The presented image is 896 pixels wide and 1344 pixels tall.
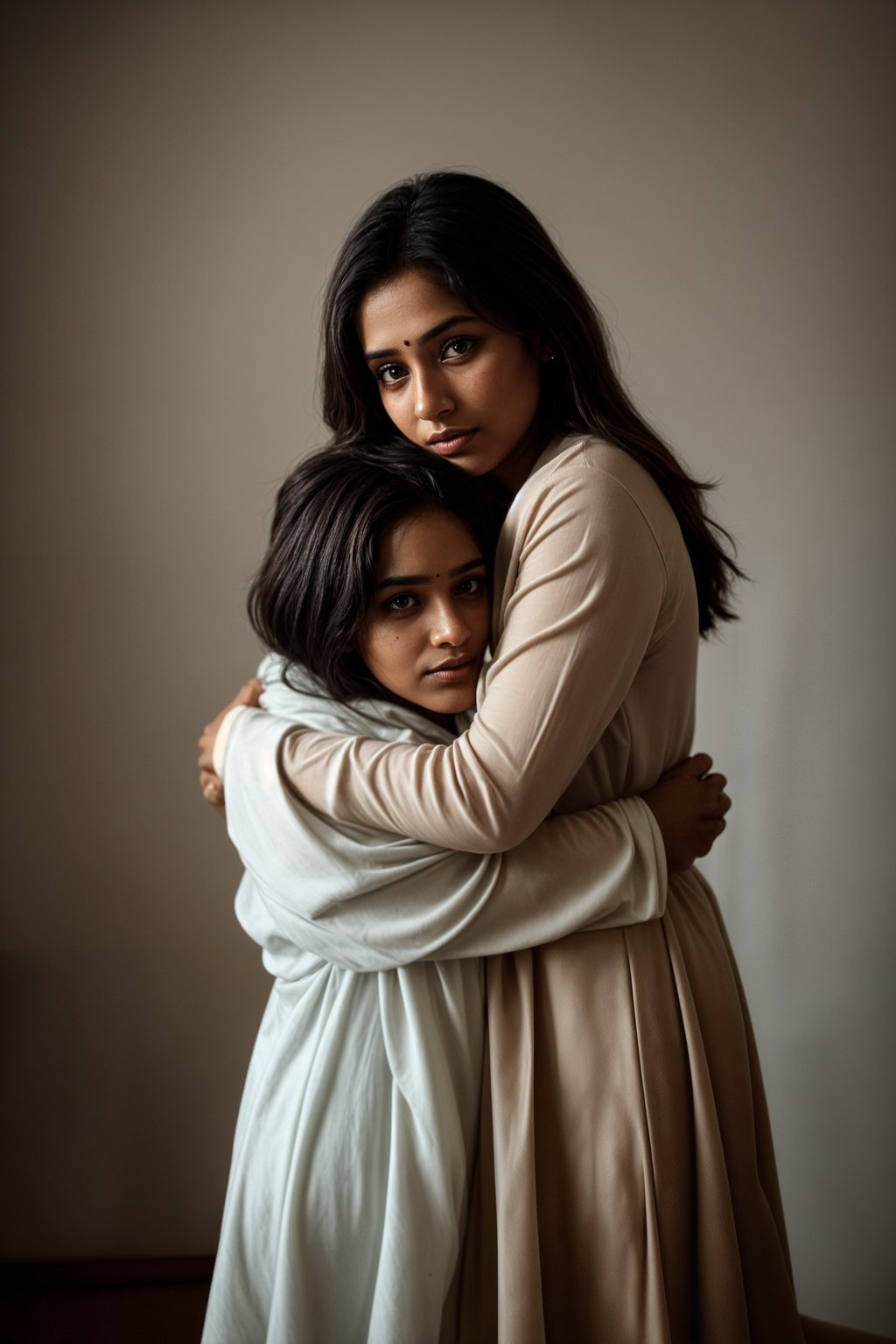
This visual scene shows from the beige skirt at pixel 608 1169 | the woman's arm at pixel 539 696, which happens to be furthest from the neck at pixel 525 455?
Answer: the beige skirt at pixel 608 1169

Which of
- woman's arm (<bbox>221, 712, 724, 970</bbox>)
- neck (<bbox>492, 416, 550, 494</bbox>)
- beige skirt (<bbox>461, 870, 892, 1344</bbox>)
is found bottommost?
beige skirt (<bbox>461, 870, 892, 1344</bbox>)

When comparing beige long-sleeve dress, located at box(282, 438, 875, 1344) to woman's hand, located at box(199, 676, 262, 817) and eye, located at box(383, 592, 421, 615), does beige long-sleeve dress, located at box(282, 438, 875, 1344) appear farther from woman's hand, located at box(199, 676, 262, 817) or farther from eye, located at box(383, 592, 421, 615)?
woman's hand, located at box(199, 676, 262, 817)

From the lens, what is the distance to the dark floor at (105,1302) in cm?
238

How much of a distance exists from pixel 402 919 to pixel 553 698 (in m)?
0.33

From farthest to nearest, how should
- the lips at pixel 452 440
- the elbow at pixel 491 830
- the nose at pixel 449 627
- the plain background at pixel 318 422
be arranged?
1. the plain background at pixel 318 422
2. the lips at pixel 452 440
3. the nose at pixel 449 627
4. the elbow at pixel 491 830

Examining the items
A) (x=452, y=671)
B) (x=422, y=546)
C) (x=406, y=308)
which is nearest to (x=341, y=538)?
(x=422, y=546)

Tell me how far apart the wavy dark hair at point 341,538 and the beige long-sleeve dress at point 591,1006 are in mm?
110

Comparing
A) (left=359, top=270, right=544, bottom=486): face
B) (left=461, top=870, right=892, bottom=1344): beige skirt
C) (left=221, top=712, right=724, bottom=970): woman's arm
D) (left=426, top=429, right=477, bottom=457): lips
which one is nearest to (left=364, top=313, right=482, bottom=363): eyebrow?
(left=359, top=270, right=544, bottom=486): face

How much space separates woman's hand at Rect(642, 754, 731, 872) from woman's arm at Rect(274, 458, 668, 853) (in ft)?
0.74

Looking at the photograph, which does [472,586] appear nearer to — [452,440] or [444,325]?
[452,440]

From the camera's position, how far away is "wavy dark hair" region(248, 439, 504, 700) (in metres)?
1.41

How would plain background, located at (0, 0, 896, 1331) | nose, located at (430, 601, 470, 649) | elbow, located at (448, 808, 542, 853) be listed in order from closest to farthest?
elbow, located at (448, 808, 542, 853), nose, located at (430, 601, 470, 649), plain background, located at (0, 0, 896, 1331)

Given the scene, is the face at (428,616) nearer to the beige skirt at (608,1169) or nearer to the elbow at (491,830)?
the elbow at (491,830)

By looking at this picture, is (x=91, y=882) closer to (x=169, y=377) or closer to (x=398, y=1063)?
(x=169, y=377)
